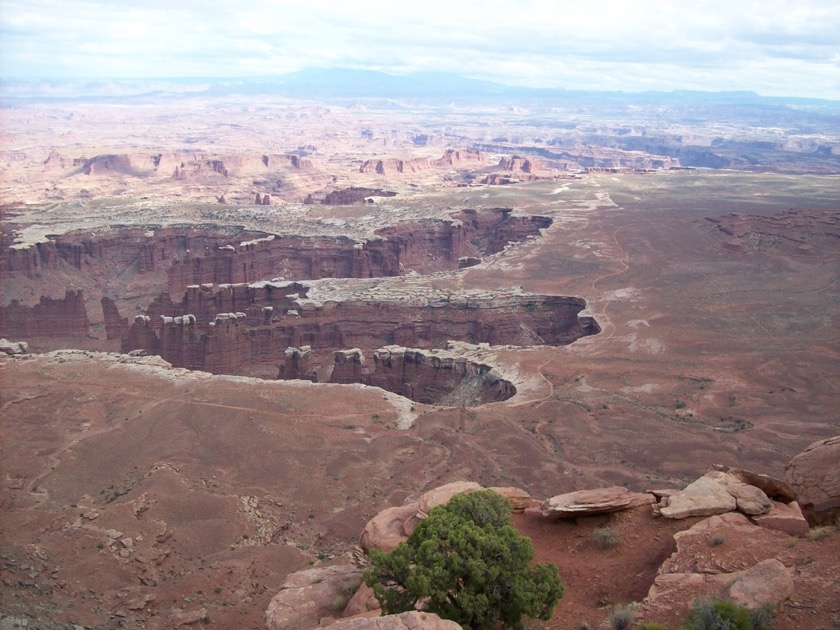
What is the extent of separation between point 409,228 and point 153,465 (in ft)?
154

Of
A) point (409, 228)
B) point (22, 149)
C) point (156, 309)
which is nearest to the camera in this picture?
point (156, 309)

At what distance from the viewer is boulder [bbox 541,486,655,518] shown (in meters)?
15.7

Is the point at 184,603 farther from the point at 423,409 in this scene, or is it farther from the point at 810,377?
the point at 810,377

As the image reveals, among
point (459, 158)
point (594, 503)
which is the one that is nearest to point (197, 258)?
point (594, 503)

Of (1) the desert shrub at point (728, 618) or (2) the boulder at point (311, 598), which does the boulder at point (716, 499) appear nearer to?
(1) the desert shrub at point (728, 618)

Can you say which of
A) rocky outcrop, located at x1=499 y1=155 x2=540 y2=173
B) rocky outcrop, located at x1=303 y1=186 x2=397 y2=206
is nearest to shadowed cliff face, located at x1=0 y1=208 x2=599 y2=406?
rocky outcrop, located at x1=303 y1=186 x2=397 y2=206

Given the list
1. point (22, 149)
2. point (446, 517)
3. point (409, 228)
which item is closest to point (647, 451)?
point (446, 517)

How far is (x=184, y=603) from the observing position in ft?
60.1

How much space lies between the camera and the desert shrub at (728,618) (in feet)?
33.8

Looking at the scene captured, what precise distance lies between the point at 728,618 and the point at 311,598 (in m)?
8.02

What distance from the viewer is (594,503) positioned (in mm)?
15781

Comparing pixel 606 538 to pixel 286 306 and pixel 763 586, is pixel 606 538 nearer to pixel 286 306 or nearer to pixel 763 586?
pixel 763 586

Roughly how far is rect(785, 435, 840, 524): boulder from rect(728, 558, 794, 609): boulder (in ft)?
12.6

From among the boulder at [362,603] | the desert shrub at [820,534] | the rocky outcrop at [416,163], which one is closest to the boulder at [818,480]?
the desert shrub at [820,534]
